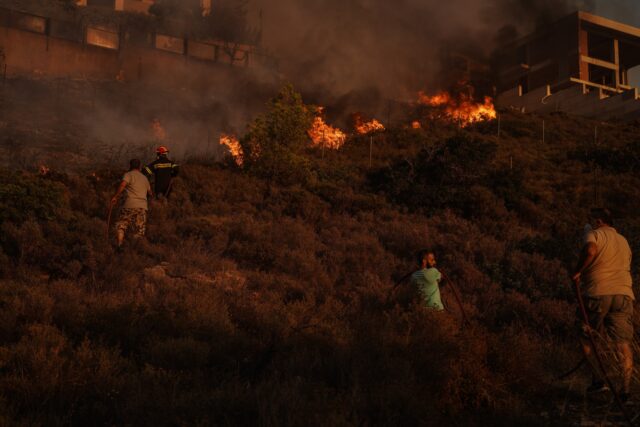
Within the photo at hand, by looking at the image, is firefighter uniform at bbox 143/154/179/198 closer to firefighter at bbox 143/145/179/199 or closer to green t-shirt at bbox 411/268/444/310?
firefighter at bbox 143/145/179/199

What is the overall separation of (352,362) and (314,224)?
8894 mm

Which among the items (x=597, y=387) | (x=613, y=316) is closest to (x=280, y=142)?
(x=613, y=316)

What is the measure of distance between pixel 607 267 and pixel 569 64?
46.9m

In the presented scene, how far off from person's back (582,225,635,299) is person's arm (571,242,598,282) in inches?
1.9

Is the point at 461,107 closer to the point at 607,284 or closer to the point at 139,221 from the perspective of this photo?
the point at 139,221

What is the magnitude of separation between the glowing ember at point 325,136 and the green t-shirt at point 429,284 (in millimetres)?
19604

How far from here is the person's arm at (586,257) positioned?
17.5 feet

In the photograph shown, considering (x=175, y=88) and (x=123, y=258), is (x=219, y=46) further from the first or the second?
(x=123, y=258)

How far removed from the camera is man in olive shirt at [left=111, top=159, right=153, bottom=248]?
10039 mm

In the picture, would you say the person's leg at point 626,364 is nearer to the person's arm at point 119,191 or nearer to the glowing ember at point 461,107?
the person's arm at point 119,191

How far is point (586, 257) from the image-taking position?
5375 mm

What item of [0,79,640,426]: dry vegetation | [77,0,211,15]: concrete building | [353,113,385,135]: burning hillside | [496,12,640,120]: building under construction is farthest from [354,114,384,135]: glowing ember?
[77,0,211,15]: concrete building

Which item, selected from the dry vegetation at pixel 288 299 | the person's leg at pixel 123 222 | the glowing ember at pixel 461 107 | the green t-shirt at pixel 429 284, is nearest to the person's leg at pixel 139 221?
the person's leg at pixel 123 222

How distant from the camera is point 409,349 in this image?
5.06 metres
